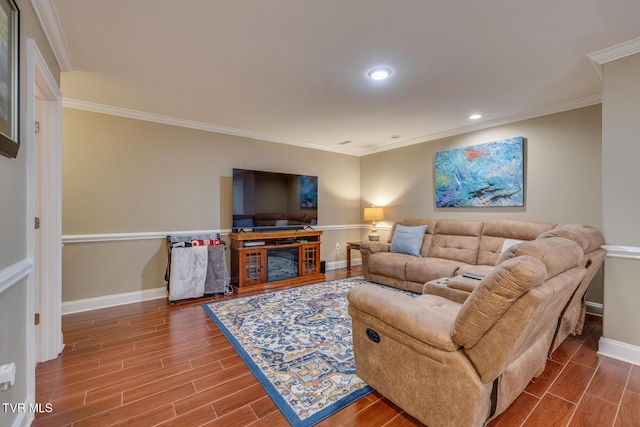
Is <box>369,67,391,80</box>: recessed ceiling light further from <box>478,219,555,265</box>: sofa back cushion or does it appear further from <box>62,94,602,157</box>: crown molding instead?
<box>478,219,555,265</box>: sofa back cushion

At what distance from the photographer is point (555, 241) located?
1.49 metres

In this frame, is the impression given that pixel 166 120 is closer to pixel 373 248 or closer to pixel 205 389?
pixel 205 389

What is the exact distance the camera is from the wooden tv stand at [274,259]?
12.8 ft

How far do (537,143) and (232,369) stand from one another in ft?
13.8

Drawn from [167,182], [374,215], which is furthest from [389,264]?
[167,182]

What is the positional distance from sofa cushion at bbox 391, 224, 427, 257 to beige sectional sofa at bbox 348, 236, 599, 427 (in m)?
2.27

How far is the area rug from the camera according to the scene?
1.70 meters

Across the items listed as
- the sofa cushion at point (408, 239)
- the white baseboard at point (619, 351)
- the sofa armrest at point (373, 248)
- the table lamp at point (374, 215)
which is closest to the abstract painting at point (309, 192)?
the table lamp at point (374, 215)

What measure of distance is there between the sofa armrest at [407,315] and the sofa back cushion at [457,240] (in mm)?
2592

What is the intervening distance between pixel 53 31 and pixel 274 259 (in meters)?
3.22

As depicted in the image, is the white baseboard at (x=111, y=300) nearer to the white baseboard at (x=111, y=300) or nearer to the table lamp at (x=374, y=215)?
the white baseboard at (x=111, y=300)

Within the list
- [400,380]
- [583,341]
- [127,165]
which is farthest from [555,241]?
[127,165]

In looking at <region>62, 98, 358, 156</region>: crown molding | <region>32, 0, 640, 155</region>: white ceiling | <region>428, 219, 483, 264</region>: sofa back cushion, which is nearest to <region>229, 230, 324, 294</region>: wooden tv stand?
<region>62, 98, 358, 156</region>: crown molding

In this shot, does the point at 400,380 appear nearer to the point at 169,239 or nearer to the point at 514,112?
the point at 169,239
